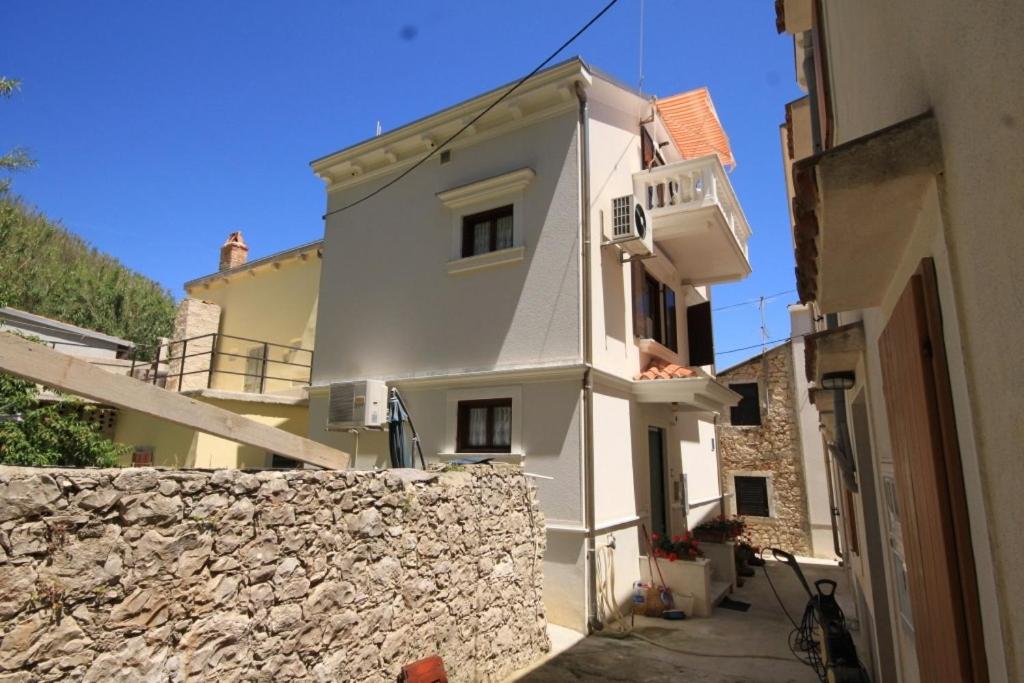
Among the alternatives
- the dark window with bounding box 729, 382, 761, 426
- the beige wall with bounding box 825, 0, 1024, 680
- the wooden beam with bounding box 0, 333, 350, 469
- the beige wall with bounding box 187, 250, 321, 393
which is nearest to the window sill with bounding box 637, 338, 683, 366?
the dark window with bounding box 729, 382, 761, 426

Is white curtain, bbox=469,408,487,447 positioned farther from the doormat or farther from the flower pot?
the doormat

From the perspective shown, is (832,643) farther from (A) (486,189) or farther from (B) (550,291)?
(A) (486,189)

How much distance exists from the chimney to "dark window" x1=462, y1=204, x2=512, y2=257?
35.9ft

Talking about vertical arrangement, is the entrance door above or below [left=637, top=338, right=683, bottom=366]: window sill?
below

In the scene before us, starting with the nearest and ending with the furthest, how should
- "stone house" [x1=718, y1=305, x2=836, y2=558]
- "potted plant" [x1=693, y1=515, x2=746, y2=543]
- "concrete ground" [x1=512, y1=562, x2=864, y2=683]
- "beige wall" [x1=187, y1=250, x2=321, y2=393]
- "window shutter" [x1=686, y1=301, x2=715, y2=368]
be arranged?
"concrete ground" [x1=512, y1=562, x2=864, y2=683] → "potted plant" [x1=693, y1=515, x2=746, y2=543] → "window shutter" [x1=686, y1=301, x2=715, y2=368] → "beige wall" [x1=187, y1=250, x2=321, y2=393] → "stone house" [x1=718, y1=305, x2=836, y2=558]

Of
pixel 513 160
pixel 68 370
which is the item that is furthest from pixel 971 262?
pixel 513 160

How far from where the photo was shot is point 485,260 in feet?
31.2

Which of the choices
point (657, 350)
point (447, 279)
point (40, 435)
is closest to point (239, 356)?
point (40, 435)

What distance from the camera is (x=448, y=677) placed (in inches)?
206

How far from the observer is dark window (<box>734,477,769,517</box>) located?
16297mm

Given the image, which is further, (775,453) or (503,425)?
(775,453)

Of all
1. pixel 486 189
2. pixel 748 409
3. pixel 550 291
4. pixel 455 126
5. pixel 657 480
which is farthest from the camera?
pixel 748 409

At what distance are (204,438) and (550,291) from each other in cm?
781

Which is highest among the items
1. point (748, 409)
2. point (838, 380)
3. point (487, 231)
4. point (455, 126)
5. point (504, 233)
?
point (455, 126)
